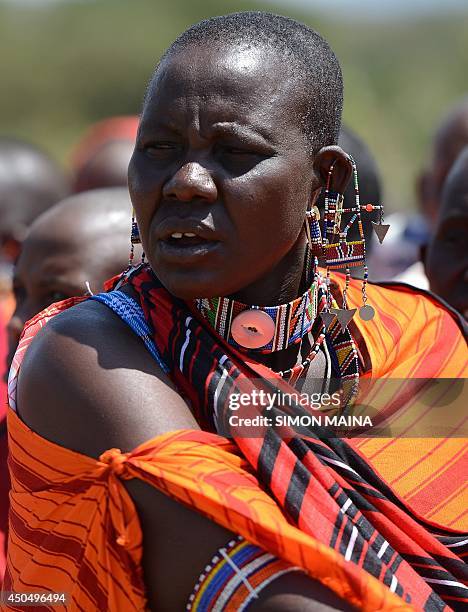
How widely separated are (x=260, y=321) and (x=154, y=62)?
1363 inches

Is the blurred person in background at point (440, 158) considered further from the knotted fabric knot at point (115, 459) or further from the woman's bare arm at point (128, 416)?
the knotted fabric knot at point (115, 459)

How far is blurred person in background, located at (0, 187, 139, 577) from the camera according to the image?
12.4ft

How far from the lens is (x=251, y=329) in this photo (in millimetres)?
2521

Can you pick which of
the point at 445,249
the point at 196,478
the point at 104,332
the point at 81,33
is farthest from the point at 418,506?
the point at 81,33

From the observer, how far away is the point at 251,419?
2.24 m

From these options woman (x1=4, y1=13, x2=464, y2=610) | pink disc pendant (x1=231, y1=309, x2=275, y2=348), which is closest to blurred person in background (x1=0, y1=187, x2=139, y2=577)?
woman (x1=4, y1=13, x2=464, y2=610)

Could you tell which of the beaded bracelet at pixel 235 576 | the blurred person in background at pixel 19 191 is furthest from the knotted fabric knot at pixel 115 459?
the blurred person in background at pixel 19 191

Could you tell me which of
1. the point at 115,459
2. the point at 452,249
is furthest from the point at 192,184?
the point at 452,249

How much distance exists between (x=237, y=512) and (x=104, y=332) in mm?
489

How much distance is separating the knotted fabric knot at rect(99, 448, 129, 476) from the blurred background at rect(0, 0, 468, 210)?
2466 centimetres

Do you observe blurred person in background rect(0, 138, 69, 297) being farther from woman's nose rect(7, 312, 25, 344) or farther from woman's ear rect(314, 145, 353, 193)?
woman's ear rect(314, 145, 353, 193)

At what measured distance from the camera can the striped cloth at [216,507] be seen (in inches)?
80.4

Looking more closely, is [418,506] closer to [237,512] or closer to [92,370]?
[237,512]

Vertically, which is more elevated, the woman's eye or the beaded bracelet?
the woman's eye
